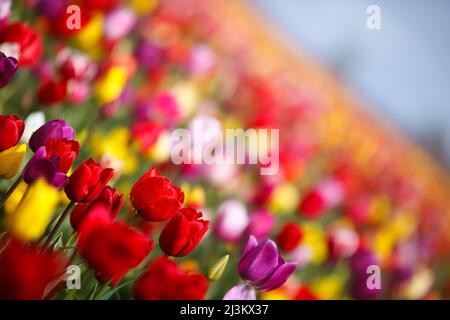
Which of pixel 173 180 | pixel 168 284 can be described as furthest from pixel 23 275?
pixel 173 180

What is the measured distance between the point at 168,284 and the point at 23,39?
0.57 meters

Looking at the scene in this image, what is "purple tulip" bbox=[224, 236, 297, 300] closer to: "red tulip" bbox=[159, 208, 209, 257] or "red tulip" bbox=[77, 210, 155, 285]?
"red tulip" bbox=[159, 208, 209, 257]

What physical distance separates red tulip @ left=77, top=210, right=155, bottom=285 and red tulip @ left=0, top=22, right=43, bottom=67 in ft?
1.63

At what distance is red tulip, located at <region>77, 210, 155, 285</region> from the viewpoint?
1.68 feet

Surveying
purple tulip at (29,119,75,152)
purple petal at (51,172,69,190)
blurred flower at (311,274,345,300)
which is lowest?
blurred flower at (311,274,345,300)

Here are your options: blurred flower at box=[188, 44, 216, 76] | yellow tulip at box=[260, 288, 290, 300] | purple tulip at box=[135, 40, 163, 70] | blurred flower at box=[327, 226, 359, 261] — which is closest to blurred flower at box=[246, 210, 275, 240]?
yellow tulip at box=[260, 288, 290, 300]

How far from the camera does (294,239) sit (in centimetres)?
109

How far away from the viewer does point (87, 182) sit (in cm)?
64

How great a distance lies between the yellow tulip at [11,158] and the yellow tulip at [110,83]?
1.57ft

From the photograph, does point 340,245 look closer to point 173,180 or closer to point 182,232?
point 173,180

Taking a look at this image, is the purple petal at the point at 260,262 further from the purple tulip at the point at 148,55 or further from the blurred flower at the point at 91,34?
the purple tulip at the point at 148,55

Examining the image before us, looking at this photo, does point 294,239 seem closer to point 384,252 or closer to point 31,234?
point 31,234
